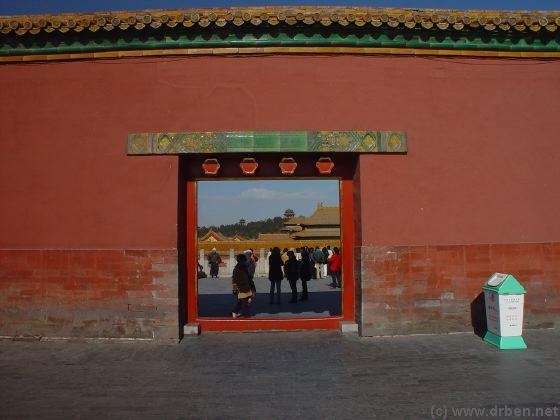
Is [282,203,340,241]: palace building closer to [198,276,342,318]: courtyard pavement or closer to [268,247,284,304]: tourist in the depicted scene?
[198,276,342,318]: courtyard pavement

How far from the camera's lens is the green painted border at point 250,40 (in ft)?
→ 25.6

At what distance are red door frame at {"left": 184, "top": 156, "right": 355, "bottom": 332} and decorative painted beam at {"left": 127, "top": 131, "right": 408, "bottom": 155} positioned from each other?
0.64 meters

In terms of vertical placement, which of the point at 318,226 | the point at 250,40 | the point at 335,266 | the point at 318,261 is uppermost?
the point at 250,40

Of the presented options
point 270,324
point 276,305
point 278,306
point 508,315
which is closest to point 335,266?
point 276,305

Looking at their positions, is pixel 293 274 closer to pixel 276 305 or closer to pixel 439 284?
pixel 276 305

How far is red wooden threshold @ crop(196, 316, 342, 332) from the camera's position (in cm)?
804

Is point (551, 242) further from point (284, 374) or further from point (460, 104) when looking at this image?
point (284, 374)

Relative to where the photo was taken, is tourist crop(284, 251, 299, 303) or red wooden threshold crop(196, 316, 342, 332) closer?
red wooden threshold crop(196, 316, 342, 332)

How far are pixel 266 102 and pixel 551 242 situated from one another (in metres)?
5.24

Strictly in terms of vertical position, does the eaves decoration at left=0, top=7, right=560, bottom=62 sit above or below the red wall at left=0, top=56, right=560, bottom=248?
above

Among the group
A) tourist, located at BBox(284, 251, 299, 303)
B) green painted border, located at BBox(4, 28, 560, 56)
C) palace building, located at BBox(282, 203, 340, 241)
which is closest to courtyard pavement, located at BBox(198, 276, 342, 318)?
tourist, located at BBox(284, 251, 299, 303)

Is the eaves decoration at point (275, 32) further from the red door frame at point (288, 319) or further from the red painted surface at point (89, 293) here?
the red painted surface at point (89, 293)

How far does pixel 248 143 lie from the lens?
7.76 m

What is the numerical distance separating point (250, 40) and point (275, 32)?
423 millimetres
